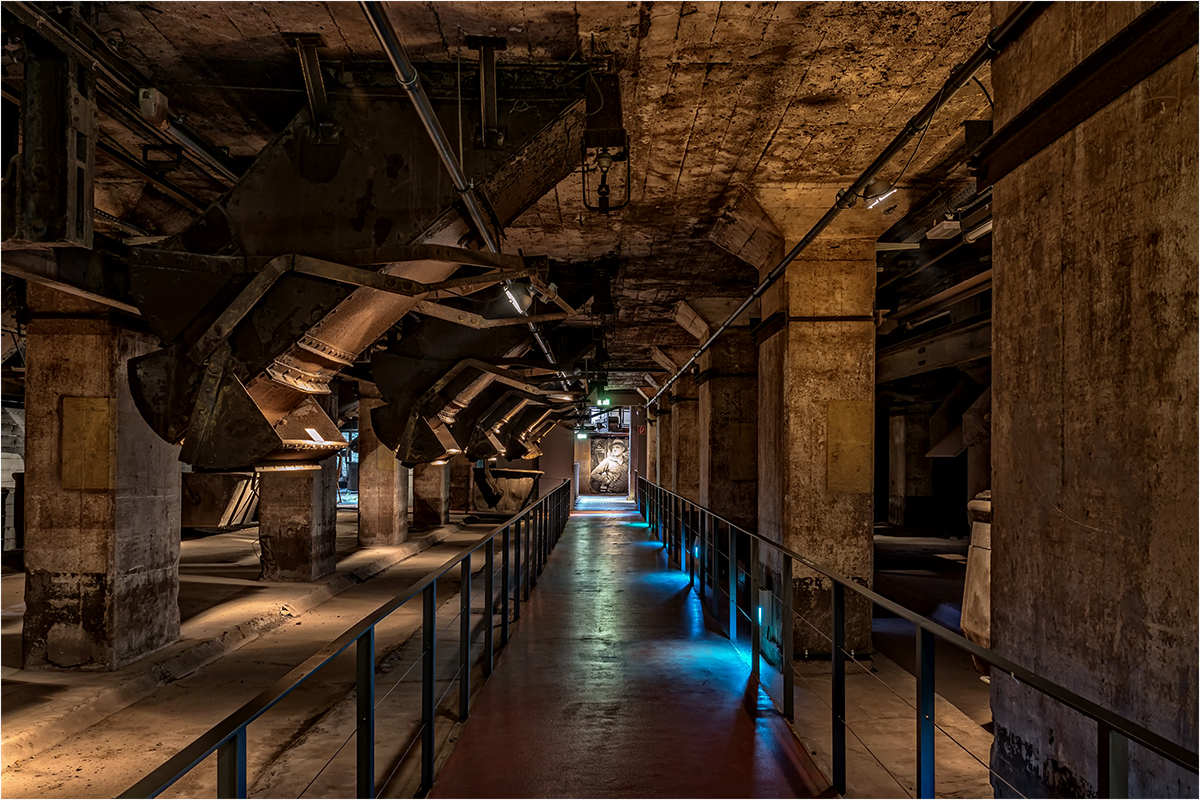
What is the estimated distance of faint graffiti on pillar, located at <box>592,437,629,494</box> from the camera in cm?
3641

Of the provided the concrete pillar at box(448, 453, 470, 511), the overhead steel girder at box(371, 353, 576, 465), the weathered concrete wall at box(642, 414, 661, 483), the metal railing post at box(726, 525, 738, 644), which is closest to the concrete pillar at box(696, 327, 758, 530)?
the overhead steel girder at box(371, 353, 576, 465)

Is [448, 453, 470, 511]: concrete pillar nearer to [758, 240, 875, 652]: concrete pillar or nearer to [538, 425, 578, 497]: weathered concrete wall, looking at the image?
[538, 425, 578, 497]: weathered concrete wall

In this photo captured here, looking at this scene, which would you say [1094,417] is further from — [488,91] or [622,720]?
[488,91]

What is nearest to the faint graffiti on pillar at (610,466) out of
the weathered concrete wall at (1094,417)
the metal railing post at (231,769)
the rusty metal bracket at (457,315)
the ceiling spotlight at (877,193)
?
the rusty metal bracket at (457,315)

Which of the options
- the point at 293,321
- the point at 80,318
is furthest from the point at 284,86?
the point at 80,318

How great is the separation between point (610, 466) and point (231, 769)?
35036 mm

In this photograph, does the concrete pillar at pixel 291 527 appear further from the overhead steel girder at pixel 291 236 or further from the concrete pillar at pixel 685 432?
the concrete pillar at pixel 685 432

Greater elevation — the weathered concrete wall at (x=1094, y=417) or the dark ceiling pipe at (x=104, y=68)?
the dark ceiling pipe at (x=104, y=68)

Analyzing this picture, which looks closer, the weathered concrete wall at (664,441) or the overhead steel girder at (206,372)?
the overhead steel girder at (206,372)

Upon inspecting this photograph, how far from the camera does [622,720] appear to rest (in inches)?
164

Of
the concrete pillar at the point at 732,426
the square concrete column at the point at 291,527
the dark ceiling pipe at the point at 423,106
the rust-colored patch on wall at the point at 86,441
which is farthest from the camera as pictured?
Result: the concrete pillar at the point at 732,426

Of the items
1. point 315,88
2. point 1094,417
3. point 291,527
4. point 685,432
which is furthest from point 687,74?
point 685,432

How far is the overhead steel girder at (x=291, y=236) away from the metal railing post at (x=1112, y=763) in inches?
136

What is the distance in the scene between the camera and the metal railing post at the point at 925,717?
8.28ft
